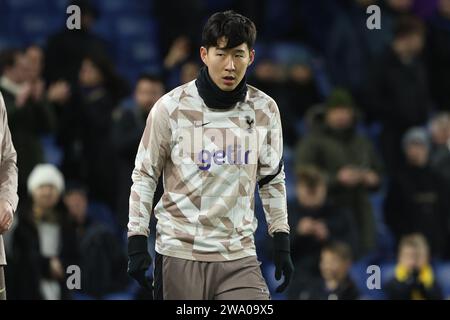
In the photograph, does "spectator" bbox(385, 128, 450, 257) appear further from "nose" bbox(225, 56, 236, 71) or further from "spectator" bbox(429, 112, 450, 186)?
"nose" bbox(225, 56, 236, 71)

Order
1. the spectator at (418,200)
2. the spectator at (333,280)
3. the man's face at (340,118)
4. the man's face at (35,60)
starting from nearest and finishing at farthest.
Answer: the spectator at (333,280), the man's face at (35,60), the man's face at (340,118), the spectator at (418,200)

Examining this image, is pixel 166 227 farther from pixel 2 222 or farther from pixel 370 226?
pixel 370 226

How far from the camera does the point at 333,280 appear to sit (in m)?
8.62

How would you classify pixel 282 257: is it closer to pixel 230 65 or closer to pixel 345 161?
pixel 230 65

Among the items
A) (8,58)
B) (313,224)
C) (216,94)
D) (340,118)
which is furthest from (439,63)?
(216,94)

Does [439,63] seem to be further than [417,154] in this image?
Yes

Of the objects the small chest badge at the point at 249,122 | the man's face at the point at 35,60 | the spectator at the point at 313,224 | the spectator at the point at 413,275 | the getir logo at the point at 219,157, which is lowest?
the spectator at the point at 413,275

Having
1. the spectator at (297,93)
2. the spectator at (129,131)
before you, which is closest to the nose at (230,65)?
the spectator at (129,131)

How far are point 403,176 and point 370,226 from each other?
63 centimetres

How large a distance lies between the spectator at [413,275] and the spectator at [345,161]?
1.00ft

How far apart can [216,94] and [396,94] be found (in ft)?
14.8

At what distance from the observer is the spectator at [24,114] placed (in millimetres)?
8758

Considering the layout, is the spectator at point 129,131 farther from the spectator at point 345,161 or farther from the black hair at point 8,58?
the spectator at point 345,161

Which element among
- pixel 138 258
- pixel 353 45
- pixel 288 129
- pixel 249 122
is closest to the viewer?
pixel 138 258
